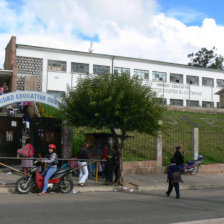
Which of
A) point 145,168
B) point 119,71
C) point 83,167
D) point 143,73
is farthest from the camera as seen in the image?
point 143,73

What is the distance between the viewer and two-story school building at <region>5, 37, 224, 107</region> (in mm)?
39000

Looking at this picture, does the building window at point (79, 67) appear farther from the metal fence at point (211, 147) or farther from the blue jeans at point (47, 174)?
the blue jeans at point (47, 174)

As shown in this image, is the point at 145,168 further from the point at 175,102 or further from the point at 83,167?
the point at 175,102

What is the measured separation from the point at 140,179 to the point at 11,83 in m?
13.6

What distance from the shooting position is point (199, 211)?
8.47 metres

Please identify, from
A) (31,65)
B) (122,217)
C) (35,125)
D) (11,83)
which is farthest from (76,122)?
(31,65)

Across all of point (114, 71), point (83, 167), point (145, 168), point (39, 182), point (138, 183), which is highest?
point (114, 71)

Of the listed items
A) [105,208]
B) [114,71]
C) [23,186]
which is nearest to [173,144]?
[23,186]

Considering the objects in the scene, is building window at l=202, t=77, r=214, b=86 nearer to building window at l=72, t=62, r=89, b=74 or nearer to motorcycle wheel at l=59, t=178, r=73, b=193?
building window at l=72, t=62, r=89, b=74

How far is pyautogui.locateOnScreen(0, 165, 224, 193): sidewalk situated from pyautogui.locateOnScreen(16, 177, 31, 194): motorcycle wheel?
0.63 m

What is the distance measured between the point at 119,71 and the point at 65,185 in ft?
108

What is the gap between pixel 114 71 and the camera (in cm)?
3550

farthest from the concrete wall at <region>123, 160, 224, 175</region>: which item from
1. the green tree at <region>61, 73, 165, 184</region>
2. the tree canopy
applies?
the tree canopy

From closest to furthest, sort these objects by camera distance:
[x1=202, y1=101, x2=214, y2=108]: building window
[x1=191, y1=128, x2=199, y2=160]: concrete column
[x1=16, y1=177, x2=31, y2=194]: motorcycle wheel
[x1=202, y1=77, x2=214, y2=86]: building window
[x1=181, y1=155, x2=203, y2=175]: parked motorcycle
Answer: [x1=16, y1=177, x2=31, y2=194]: motorcycle wheel
[x1=181, y1=155, x2=203, y2=175]: parked motorcycle
[x1=191, y1=128, x2=199, y2=160]: concrete column
[x1=202, y1=101, x2=214, y2=108]: building window
[x1=202, y1=77, x2=214, y2=86]: building window
